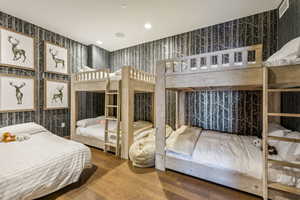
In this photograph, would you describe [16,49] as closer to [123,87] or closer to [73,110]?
[73,110]

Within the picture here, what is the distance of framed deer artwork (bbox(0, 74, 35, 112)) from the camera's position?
282cm

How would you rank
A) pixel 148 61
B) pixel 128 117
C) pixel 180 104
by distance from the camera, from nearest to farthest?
pixel 128 117 < pixel 180 104 < pixel 148 61

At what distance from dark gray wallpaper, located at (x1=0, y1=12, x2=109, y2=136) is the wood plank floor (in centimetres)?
231

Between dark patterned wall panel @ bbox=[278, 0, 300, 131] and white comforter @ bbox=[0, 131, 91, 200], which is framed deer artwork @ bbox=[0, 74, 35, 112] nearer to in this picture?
white comforter @ bbox=[0, 131, 91, 200]

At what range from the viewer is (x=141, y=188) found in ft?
5.92

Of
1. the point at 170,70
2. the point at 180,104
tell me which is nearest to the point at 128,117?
the point at 170,70

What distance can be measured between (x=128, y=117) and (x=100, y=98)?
8.30 feet

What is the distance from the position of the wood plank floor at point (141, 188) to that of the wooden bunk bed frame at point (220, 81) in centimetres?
11

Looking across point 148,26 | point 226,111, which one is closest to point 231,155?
point 226,111

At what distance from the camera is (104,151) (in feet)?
9.73

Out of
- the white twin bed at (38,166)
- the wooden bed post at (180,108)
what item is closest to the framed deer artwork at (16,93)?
the white twin bed at (38,166)

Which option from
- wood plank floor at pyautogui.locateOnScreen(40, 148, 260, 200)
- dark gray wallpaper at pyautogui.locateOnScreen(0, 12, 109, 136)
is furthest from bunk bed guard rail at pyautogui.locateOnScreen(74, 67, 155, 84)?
wood plank floor at pyautogui.locateOnScreen(40, 148, 260, 200)

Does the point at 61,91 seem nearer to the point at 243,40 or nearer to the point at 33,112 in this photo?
the point at 33,112

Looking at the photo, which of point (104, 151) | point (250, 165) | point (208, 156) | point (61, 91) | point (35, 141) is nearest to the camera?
point (250, 165)
